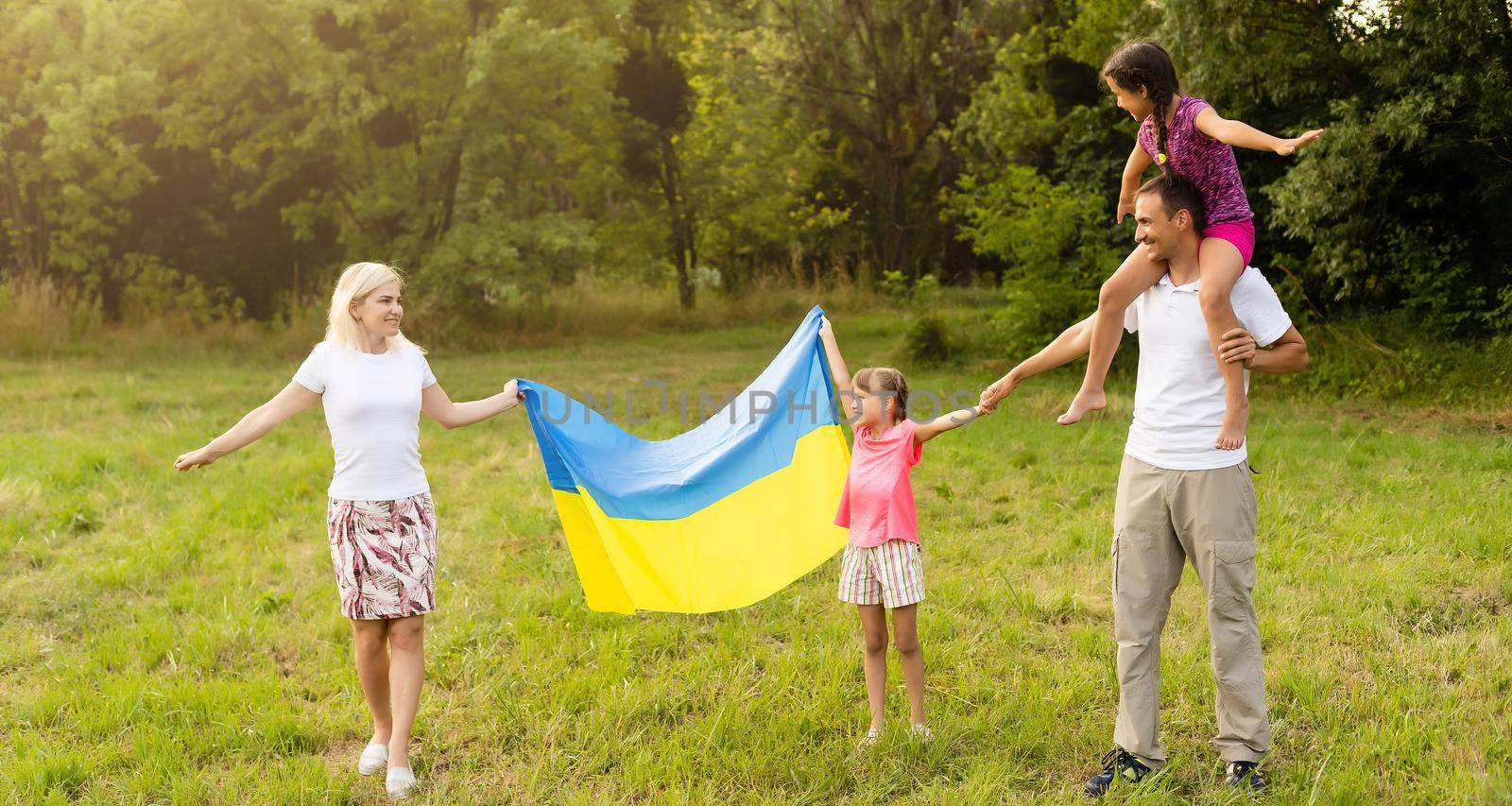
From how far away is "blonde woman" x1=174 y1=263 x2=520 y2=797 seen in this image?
4250mm

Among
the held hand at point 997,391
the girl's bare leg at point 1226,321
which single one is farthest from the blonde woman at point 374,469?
the girl's bare leg at point 1226,321

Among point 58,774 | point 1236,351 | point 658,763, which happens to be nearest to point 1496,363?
point 1236,351

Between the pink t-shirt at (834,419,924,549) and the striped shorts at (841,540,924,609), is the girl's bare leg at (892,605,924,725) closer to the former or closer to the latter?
the striped shorts at (841,540,924,609)

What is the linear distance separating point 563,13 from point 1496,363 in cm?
1695

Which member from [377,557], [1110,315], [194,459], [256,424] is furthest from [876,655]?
[194,459]

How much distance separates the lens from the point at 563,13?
21.6 m

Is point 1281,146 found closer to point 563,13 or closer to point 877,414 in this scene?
point 877,414

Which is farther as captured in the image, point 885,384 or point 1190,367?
point 885,384

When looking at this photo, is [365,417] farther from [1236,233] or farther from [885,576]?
[1236,233]

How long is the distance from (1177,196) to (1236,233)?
238 mm

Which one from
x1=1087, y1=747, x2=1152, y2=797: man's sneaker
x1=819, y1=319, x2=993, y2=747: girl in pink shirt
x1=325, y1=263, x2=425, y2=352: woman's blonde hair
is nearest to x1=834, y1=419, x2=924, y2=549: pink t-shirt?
x1=819, y1=319, x2=993, y2=747: girl in pink shirt

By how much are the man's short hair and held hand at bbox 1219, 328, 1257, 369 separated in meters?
0.43

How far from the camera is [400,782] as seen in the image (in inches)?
169

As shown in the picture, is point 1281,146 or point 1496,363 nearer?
point 1281,146
